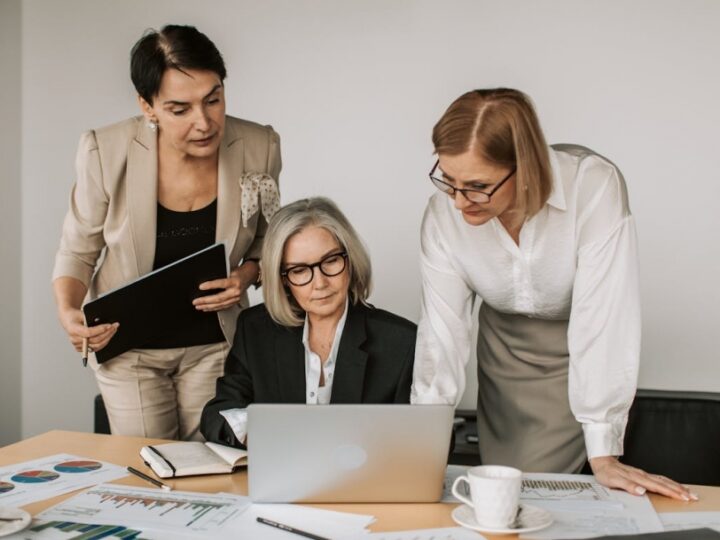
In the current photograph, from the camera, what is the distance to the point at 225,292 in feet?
7.83

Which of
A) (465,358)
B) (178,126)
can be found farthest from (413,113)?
(465,358)

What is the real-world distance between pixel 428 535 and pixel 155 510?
492mm

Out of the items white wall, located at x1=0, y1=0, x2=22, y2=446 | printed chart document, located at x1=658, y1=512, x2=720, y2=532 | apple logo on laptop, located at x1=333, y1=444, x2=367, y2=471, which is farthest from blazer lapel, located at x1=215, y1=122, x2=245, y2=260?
white wall, located at x1=0, y1=0, x2=22, y2=446

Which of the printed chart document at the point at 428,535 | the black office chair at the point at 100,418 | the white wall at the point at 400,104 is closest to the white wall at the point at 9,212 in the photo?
the white wall at the point at 400,104

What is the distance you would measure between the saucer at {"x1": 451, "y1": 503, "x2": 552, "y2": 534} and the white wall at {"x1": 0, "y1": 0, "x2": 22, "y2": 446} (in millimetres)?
2802

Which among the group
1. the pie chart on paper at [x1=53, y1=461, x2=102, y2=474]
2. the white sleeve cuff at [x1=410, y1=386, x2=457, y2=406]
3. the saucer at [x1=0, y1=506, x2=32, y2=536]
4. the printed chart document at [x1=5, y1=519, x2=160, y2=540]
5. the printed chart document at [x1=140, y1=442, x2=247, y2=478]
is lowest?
the printed chart document at [x1=5, y1=519, x2=160, y2=540]

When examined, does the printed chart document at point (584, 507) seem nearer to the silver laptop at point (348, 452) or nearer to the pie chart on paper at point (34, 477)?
the silver laptop at point (348, 452)

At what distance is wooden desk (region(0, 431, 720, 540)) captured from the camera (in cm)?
150

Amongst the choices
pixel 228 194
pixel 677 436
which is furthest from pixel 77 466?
pixel 677 436

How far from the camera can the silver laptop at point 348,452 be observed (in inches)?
58.8

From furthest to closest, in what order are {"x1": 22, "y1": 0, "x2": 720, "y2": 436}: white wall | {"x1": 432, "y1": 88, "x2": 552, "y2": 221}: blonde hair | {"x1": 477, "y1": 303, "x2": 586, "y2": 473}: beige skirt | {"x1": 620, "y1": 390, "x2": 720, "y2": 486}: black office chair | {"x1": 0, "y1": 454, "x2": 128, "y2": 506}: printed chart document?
{"x1": 22, "y1": 0, "x2": 720, "y2": 436}: white wall, {"x1": 620, "y1": 390, "x2": 720, "y2": 486}: black office chair, {"x1": 477, "y1": 303, "x2": 586, "y2": 473}: beige skirt, {"x1": 432, "y1": 88, "x2": 552, "y2": 221}: blonde hair, {"x1": 0, "y1": 454, "x2": 128, "y2": 506}: printed chart document

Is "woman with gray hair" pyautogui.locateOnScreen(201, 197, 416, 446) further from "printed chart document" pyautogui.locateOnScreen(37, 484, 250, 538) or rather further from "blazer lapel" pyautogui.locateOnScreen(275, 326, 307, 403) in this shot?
"printed chart document" pyautogui.locateOnScreen(37, 484, 250, 538)

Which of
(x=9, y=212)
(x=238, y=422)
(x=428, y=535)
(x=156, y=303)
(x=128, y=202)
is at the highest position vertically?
(x=9, y=212)

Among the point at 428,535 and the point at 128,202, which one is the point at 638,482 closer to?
the point at 428,535
